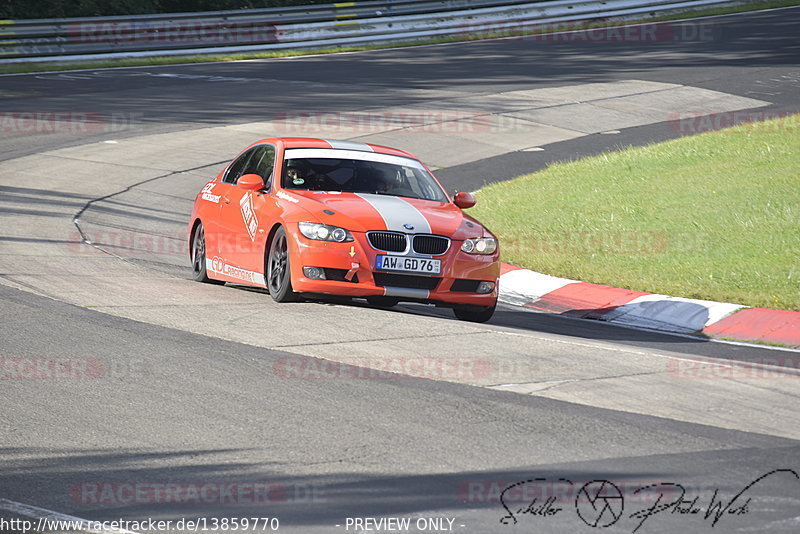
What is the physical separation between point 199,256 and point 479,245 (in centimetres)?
342

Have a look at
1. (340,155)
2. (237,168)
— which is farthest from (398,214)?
(237,168)

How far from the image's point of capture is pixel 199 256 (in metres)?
12.4

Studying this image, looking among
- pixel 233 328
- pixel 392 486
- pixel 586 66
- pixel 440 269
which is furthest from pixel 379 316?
pixel 586 66

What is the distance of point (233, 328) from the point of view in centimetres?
924

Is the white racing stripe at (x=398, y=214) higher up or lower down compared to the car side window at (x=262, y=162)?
lower down

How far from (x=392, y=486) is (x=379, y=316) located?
4490mm

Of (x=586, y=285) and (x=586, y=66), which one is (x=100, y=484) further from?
(x=586, y=66)

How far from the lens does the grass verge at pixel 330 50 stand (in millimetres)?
30733
